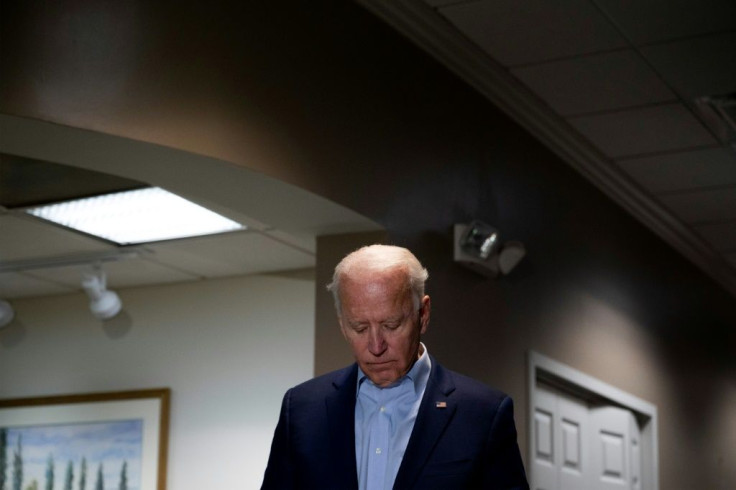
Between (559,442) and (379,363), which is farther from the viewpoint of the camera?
(559,442)

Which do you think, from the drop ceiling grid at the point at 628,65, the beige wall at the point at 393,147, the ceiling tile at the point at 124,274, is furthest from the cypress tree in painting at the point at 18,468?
the drop ceiling grid at the point at 628,65

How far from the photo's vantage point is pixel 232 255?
4918 mm

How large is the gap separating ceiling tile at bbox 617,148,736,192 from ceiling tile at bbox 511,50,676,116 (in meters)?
0.72

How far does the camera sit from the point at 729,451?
7453 millimetres

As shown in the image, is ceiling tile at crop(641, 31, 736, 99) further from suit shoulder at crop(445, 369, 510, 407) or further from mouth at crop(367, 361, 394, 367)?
mouth at crop(367, 361, 394, 367)

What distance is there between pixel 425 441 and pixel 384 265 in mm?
278

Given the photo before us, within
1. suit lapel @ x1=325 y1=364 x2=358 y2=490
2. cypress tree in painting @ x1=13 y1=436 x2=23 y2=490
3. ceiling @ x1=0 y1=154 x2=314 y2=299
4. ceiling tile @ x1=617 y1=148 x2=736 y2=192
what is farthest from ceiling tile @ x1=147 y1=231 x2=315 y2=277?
suit lapel @ x1=325 y1=364 x2=358 y2=490

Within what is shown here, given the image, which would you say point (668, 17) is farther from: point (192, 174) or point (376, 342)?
point (376, 342)

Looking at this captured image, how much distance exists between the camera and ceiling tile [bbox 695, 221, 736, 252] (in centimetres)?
666

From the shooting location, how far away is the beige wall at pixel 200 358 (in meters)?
5.15

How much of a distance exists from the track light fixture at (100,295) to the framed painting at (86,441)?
0.47 meters

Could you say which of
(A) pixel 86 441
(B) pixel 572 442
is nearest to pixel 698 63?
(B) pixel 572 442

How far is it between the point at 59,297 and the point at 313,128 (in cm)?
241

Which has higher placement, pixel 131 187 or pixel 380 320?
pixel 131 187
